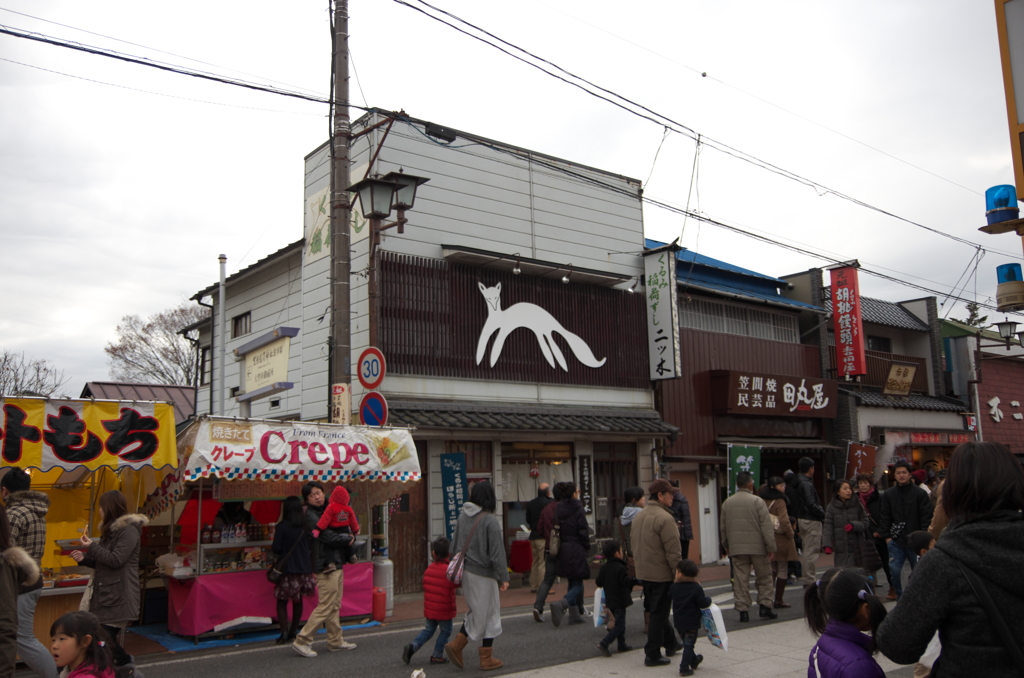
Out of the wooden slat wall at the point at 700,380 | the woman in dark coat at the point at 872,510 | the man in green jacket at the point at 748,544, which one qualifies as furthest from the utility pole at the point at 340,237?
the wooden slat wall at the point at 700,380

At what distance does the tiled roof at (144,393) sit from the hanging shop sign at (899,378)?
21145 mm

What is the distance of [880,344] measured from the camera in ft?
89.8

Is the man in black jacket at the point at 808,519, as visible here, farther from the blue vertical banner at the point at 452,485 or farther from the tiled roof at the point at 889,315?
the tiled roof at the point at 889,315

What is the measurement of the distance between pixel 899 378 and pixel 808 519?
1586 cm

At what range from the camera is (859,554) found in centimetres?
1083

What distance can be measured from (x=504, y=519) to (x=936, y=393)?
1872cm

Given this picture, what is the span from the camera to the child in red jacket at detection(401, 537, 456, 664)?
8.09m

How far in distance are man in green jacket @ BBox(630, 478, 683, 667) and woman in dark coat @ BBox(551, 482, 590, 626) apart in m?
1.69

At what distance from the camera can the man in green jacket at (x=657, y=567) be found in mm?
8273

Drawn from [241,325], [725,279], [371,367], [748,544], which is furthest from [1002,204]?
[241,325]

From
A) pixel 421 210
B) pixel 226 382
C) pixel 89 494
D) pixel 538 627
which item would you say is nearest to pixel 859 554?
pixel 538 627

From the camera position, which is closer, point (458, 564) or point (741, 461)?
point (458, 564)

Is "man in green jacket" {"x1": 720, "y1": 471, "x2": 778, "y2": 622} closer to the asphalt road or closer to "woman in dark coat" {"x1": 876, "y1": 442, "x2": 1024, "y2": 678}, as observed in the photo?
the asphalt road

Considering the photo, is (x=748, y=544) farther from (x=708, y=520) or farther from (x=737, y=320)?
(x=737, y=320)
